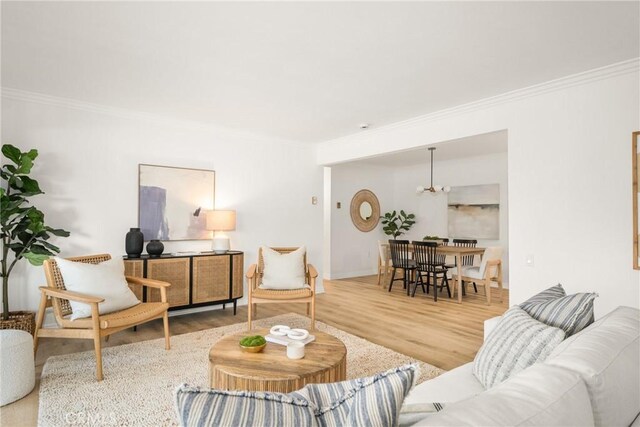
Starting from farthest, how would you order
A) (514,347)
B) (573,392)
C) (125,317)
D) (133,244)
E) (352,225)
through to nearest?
(352,225) < (133,244) < (125,317) < (514,347) < (573,392)

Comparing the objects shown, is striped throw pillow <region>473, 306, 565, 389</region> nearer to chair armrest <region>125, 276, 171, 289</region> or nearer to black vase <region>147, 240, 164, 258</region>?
chair armrest <region>125, 276, 171, 289</region>

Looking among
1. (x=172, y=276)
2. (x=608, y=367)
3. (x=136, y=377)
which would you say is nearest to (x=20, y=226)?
(x=172, y=276)

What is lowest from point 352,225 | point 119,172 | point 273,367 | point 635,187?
point 273,367

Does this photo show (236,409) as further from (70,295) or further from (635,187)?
(635,187)

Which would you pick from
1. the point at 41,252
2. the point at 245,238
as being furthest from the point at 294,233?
the point at 41,252

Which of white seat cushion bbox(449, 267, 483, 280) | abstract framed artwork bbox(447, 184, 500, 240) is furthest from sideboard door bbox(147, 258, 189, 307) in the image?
abstract framed artwork bbox(447, 184, 500, 240)

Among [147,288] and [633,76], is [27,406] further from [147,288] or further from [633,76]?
[633,76]

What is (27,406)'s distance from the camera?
7.67 feet

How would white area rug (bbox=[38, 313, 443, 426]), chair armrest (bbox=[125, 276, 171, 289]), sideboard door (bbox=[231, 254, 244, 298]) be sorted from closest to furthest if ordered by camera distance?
1. white area rug (bbox=[38, 313, 443, 426])
2. chair armrest (bbox=[125, 276, 171, 289])
3. sideboard door (bbox=[231, 254, 244, 298])

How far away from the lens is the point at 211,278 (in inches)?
177

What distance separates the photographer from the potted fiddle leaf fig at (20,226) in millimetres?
3285

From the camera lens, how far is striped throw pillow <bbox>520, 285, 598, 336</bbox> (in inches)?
63.4

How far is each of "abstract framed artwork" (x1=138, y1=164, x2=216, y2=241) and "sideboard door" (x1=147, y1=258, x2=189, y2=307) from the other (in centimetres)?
54

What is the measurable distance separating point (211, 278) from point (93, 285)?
1.56m
